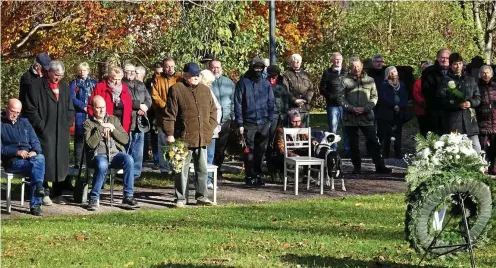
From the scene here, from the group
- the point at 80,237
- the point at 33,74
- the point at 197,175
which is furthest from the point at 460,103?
the point at 80,237

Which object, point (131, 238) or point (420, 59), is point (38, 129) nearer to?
point (131, 238)

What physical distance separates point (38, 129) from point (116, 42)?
1698 centimetres

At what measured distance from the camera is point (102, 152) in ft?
55.6

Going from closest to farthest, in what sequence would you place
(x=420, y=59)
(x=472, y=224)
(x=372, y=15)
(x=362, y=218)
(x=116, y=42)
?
1. (x=472, y=224)
2. (x=362, y=218)
3. (x=116, y=42)
4. (x=420, y=59)
5. (x=372, y=15)

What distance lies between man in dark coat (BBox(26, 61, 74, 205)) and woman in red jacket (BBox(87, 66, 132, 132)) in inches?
36.5

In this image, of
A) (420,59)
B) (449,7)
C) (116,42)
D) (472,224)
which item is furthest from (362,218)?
(449,7)

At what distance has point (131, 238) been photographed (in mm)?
13344

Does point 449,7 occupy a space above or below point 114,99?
above

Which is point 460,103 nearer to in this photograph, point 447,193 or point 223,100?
point 223,100

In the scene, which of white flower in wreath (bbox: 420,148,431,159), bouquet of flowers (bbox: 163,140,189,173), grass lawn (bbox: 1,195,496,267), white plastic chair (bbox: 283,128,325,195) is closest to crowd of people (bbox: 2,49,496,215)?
bouquet of flowers (bbox: 163,140,189,173)

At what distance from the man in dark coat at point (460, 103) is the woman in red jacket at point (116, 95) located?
4970 millimetres

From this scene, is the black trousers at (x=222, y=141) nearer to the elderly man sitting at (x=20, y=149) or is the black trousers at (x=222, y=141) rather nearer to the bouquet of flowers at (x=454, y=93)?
the bouquet of flowers at (x=454, y=93)

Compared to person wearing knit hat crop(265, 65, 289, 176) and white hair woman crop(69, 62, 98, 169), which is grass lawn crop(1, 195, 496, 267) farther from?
white hair woman crop(69, 62, 98, 169)

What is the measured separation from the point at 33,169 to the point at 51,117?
45.0 inches
